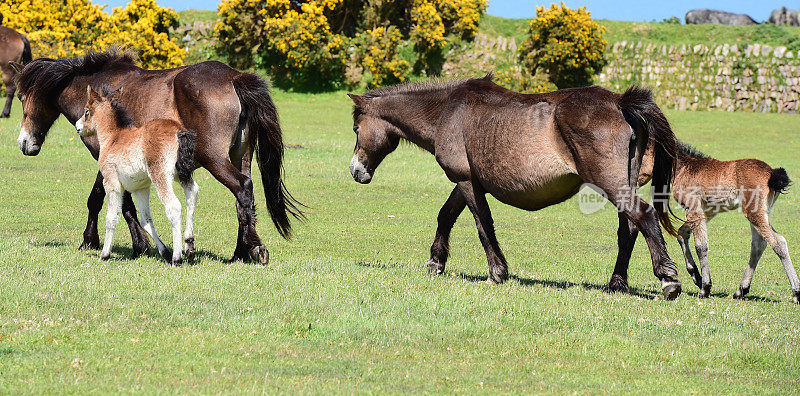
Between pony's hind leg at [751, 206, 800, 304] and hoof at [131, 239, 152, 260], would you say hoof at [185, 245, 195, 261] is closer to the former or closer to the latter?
hoof at [131, 239, 152, 260]

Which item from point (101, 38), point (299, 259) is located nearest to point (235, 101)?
point (299, 259)

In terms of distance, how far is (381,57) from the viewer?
1430 inches

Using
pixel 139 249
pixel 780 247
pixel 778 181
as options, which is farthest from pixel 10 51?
pixel 780 247

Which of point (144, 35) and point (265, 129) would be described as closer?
point (265, 129)

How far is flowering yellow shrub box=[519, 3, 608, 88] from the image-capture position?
3575 centimetres

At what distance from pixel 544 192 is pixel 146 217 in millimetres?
4436

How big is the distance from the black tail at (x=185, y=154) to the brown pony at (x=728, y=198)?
Result: 4965 millimetres

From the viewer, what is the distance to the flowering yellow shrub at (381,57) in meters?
36.2

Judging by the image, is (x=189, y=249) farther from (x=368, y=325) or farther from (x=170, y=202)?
(x=368, y=325)

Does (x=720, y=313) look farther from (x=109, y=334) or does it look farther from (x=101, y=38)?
(x=101, y=38)

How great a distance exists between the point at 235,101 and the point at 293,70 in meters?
28.7

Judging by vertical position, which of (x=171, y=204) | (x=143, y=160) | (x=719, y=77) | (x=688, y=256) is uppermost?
(x=143, y=160)

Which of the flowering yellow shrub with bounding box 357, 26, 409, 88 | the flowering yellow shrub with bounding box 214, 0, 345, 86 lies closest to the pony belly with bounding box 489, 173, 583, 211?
the flowering yellow shrub with bounding box 357, 26, 409, 88

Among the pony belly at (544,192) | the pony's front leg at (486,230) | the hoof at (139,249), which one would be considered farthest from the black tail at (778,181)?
the hoof at (139,249)
